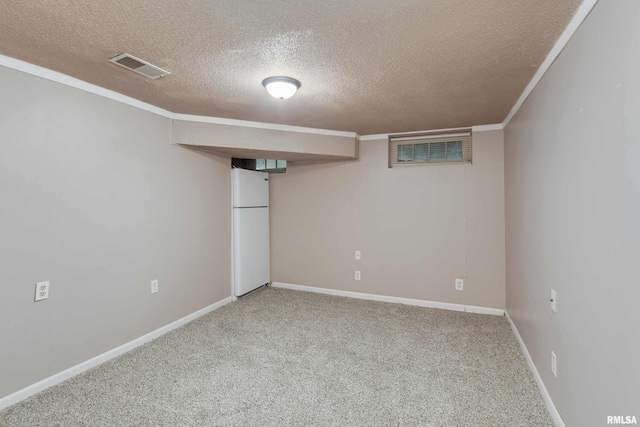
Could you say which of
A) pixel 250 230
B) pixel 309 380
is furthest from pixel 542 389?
pixel 250 230

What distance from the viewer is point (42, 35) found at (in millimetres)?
1663

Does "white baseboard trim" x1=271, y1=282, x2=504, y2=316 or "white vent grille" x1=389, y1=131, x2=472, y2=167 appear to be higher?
"white vent grille" x1=389, y1=131, x2=472, y2=167

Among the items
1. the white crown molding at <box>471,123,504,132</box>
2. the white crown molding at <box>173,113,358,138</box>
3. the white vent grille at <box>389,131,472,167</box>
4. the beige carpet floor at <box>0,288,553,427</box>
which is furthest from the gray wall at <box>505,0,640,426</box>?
the white crown molding at <box>173,113,358,138</box>

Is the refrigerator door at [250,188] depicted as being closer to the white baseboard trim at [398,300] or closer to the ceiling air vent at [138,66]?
the white baseboard trim at [398,300]

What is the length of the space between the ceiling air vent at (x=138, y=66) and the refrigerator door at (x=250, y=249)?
2120mm

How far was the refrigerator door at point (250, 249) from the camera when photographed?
4.05m

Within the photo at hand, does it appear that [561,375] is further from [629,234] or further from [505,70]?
[505,70]

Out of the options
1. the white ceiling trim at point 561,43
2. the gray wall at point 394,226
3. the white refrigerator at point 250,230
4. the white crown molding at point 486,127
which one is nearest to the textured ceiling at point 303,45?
the white ceiling trim at point 561,43

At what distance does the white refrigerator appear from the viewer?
405cm

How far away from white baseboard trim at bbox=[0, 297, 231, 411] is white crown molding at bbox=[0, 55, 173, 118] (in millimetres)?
2141

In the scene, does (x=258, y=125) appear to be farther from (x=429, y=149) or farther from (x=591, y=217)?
(x=591, y=217)

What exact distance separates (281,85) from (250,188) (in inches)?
88.4

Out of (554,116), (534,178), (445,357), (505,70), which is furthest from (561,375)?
(505,70)

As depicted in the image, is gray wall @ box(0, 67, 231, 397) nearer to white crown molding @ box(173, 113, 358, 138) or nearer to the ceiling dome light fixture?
white crown molding @ box(173, 113, 358, 138)
